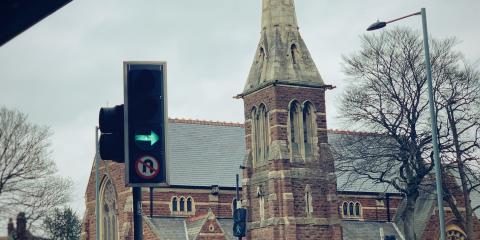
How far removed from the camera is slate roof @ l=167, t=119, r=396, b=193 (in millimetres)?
54938

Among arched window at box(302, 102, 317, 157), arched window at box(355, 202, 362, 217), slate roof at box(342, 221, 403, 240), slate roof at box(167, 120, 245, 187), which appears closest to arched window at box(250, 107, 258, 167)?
arched window at box(302, 102, 317, 157)

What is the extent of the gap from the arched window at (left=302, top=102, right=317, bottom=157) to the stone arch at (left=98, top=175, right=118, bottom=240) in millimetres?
12408

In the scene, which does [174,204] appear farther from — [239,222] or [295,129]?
[239,222]

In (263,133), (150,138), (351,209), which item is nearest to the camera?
(150,138)

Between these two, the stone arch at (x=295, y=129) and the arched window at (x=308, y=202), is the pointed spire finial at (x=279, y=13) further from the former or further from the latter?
the arched window at (x=308, y=202)

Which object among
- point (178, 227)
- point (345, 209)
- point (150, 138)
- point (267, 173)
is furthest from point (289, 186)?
point (150, 138)

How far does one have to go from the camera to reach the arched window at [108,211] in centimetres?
5572

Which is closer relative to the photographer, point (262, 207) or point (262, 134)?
point (262, 207)

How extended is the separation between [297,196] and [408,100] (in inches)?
434

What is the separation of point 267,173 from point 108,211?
39.0 ft

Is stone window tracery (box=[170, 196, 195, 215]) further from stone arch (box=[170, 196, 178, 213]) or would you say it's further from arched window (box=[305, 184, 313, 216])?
arched window (box=[305, 184, 313, 216])

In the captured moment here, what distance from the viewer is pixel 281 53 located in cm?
5097

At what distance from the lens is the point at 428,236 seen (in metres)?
56.5

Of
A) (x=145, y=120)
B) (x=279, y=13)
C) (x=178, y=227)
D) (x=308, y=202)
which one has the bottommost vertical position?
(x=145, y=120)
